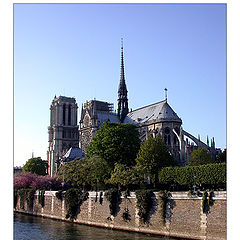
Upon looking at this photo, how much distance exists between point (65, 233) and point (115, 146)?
1822 centimetres

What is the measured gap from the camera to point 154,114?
73.8m

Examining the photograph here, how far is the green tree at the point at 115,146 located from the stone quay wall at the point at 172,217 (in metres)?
9.91

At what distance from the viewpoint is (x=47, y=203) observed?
49.6 metres

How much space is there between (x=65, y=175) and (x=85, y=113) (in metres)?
38.1

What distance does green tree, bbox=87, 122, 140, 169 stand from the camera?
50438 millimetres

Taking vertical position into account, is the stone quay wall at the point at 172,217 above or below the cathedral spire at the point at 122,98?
below

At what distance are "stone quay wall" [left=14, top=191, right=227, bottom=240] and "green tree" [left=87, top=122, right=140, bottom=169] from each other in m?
9.91

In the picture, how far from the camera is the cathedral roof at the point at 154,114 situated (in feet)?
229

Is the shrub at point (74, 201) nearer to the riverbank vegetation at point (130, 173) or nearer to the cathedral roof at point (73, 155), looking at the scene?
the riverbank vegetation at point (130, 173)

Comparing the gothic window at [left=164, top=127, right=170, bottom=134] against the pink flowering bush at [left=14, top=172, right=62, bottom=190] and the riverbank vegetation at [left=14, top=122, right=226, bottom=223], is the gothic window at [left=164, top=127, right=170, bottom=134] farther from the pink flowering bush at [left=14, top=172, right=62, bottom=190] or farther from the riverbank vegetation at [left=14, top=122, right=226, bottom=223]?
the pink flowering bush at [left=14, top=172, right=62, bottom=190]

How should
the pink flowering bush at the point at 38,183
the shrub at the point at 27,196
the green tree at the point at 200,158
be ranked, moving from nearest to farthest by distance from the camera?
the green tree at the point at 200,158, the shrub at the point at 27,196, the pink flowering bush at the point at 38,183

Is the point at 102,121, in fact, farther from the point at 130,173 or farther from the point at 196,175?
the point at 196,175

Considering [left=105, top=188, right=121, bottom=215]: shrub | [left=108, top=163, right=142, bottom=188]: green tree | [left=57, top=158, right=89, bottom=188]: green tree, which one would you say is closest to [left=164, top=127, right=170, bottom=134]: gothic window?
[left=57, top=158, right=89, bottom=188]: green tree

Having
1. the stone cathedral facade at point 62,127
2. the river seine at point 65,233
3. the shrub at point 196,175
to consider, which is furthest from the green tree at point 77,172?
the stone cathedral facade at point 62,127
